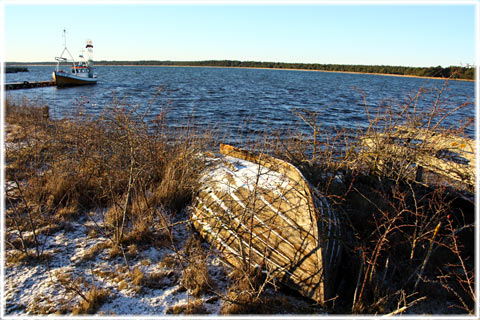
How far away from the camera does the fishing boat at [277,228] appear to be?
341 centimetres

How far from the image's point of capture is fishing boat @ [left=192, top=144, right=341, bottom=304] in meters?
3.41

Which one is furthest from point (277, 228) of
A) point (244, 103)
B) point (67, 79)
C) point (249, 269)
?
point (67, 79)

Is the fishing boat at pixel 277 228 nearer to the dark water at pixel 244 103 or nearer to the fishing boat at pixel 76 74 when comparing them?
the dark water at pixel 244 103

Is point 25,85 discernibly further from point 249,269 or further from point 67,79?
Result: point 249,269

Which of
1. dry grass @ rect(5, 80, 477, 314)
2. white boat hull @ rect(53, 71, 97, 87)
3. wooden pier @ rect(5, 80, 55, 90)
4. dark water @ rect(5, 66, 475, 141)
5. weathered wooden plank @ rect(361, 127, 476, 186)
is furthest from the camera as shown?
white boat hull @ rect(53, 71, 97, 87)

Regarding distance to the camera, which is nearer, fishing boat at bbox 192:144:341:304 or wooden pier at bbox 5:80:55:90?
fishing boat at bbox 192:144:341:304

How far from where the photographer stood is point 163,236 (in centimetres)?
433

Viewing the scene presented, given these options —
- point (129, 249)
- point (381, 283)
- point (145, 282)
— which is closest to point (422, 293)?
point (381, 283)

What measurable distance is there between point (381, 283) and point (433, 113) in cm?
300

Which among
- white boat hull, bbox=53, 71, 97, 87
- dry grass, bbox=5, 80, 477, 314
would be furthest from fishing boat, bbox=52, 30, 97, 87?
dry grass, bbox=5, 80, 477, 314

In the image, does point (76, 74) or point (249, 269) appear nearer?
point (249, 269)

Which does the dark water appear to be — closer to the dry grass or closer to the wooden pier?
the wooden pier

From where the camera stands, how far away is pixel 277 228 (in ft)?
12.3

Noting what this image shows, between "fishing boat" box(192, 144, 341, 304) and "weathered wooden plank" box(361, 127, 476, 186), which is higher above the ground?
"weathered wooden plank" box(361, 127, 476, 186)
